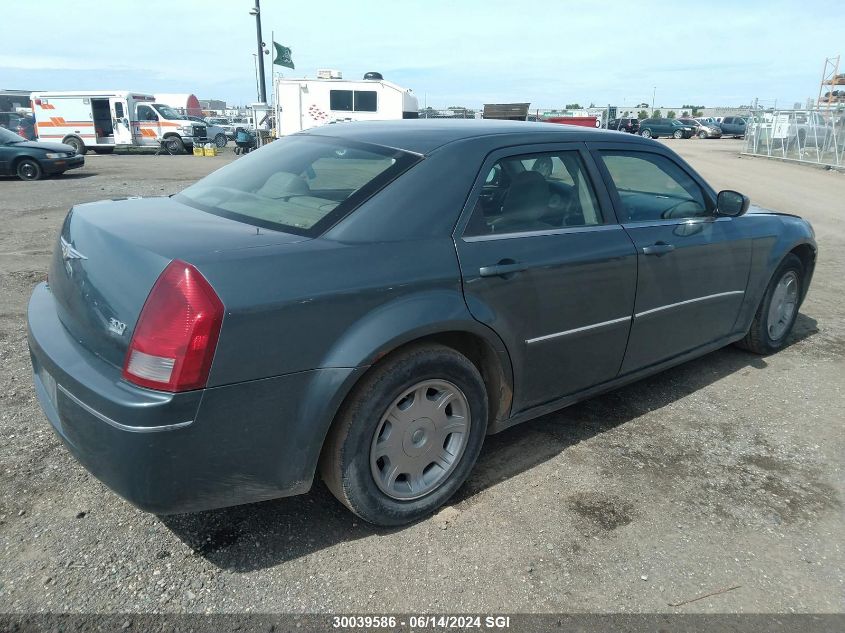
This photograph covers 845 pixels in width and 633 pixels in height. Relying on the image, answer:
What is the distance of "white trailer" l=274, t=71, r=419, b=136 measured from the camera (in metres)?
25.1

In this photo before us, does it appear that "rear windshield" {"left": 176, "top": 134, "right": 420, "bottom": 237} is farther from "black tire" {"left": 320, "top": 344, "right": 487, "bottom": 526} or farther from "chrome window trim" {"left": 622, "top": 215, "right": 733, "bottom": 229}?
"chrome window trim" {"left": 622, "top": 215, "right": 733, "bottom": 229}

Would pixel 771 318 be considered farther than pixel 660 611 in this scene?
Yes

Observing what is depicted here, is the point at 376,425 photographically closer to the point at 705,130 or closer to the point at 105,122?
the point at 105,122

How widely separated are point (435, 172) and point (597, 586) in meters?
1.80

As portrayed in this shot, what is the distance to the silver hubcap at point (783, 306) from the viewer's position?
4703 mm

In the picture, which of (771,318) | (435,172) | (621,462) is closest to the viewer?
(435,172)

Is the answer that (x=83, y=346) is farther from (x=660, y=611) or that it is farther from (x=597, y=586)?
(x=660, y=611)

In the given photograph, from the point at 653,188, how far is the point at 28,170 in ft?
56.0

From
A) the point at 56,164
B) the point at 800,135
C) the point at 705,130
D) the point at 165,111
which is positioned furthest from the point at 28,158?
the point at 705,130

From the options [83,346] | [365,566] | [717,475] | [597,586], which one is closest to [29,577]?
[83,346]

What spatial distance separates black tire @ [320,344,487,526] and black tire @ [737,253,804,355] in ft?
9.40

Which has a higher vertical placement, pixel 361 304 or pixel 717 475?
pixel 361 304

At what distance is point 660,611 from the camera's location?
2.30 m

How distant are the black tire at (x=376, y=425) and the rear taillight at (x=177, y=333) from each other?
601 mm
